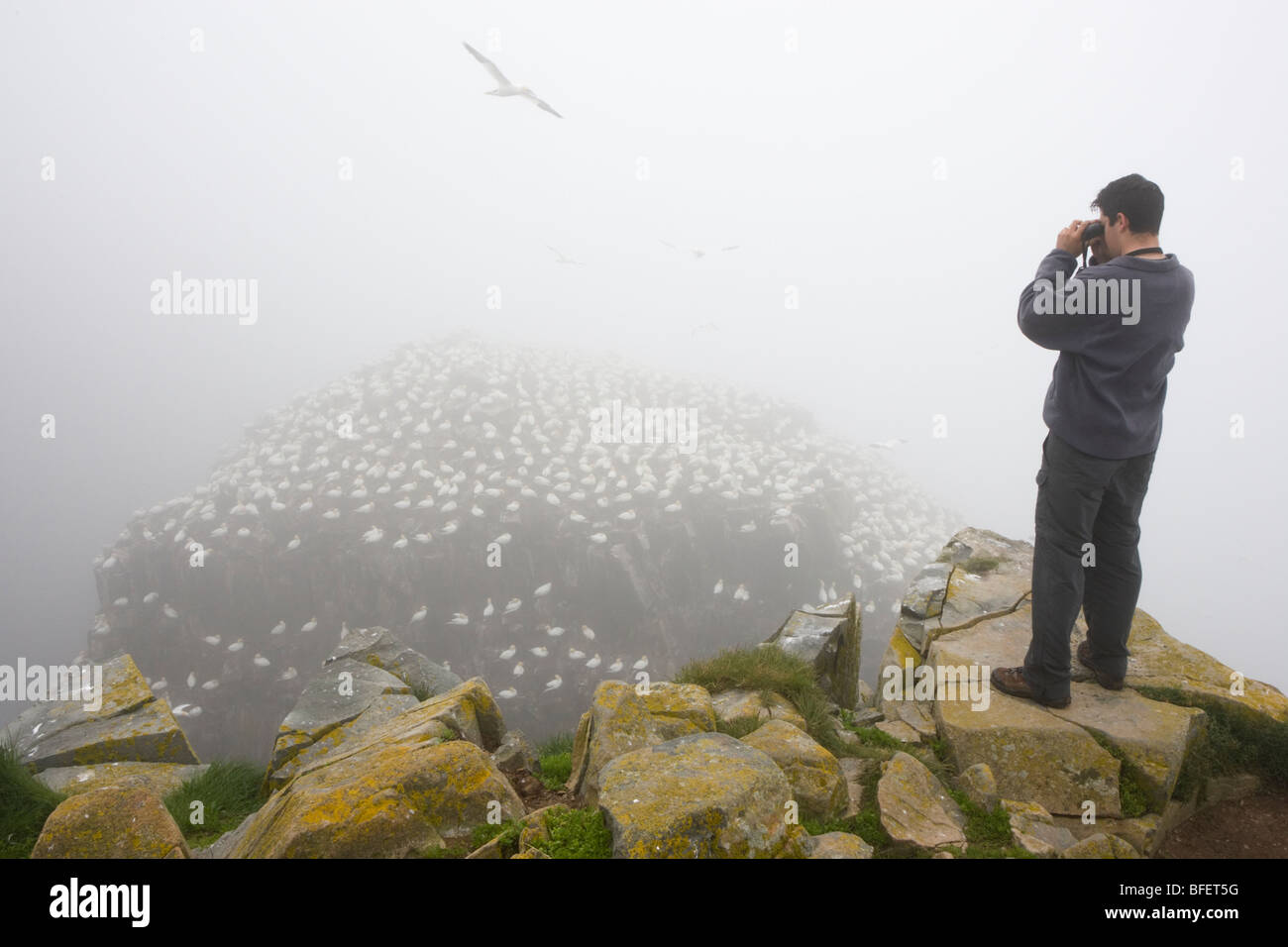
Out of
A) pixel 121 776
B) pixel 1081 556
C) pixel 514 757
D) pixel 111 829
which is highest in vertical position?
pixel 1081 556

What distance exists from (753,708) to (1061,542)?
2.98m

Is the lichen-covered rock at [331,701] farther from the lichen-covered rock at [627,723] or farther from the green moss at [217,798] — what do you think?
the lichen-covered rock at [627,723]

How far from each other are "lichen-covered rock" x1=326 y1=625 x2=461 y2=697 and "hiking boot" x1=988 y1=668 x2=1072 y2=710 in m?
6.48

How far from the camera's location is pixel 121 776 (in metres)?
6.68

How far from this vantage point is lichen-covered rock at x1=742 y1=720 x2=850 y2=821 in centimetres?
410

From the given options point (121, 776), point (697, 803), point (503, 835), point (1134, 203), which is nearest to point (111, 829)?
point (503, 835)

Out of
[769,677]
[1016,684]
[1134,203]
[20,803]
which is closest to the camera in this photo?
[1134,203]

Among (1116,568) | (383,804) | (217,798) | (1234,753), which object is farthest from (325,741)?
(1234,753)

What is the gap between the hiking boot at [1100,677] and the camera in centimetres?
523

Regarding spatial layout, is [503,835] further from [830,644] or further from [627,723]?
[830,644]

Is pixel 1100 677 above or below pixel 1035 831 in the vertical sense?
above

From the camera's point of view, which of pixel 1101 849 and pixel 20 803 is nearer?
pixel 1101 849

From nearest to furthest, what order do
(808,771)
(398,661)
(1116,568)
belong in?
(808,771), (1116,568), (398,661)
